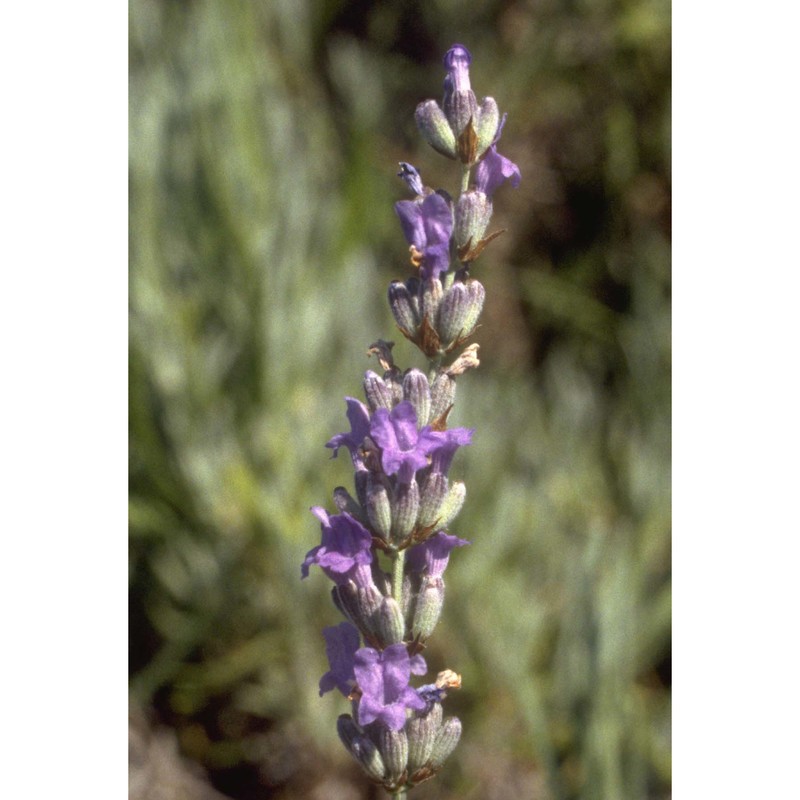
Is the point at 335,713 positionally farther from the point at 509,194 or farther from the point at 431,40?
the point at 431,40

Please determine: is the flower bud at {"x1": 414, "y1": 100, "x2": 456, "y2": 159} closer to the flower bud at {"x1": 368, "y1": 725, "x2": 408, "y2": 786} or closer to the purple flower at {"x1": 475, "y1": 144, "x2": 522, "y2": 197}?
the purple flower at {"x1": 475, "y1": 144, "x2": 522, "y2": 197}

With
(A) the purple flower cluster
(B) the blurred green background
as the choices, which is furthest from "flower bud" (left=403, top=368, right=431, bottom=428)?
(B) the blurred green background

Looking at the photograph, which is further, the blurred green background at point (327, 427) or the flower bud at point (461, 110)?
the blurred green background at point (327, 427)

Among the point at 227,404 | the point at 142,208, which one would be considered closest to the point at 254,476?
the point at 227,404

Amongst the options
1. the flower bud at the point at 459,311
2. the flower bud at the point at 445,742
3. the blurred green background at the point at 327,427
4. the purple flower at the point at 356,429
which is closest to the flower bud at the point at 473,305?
the flower bud at the point at 459,311

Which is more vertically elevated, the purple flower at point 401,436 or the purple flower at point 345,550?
the purple flower at point 401,436

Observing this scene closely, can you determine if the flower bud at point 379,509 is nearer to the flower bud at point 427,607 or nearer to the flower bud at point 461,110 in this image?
the flower bud at point 427,607

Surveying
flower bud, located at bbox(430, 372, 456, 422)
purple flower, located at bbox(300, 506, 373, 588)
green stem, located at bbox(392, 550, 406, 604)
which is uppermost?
flower bud, located at bbox(430, 372, 456, 422)
